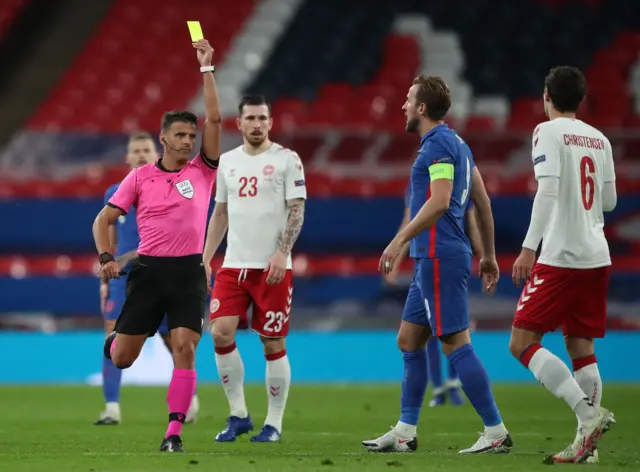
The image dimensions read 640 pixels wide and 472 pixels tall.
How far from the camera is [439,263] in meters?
7.23

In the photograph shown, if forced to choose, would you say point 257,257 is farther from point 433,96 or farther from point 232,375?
point 433,96

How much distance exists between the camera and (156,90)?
2094cm

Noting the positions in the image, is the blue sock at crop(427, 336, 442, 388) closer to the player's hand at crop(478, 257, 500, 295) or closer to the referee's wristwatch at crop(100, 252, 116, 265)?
the player's hand at crop(478, 257, 500, 295)

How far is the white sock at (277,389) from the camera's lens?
8219 millimetres

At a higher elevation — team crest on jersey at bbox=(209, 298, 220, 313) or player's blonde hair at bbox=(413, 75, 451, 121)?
player's blonde hair at bbox=(413, 75, 451, 121)

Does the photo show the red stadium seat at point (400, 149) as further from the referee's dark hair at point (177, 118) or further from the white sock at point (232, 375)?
the referee's dark hair at point (177, 118)

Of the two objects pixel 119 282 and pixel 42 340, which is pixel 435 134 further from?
pixel 42 340

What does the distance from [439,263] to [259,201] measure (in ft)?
5.13

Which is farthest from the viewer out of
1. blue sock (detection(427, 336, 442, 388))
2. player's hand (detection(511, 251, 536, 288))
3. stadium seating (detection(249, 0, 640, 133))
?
stadium seating (detection(249, 0, 640, 133))

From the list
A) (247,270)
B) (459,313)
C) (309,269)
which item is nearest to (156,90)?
(309,269)

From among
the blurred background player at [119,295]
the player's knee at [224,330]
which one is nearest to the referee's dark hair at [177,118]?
the player's knee at [224,330]

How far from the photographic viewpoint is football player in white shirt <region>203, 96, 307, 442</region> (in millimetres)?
8195

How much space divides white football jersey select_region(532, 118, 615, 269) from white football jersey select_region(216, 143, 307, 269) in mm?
1966

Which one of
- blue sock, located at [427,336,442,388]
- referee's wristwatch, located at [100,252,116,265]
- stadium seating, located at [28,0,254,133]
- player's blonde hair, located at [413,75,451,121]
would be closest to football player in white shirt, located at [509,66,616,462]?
player's blonde hair, located at [413,75,451,121]
